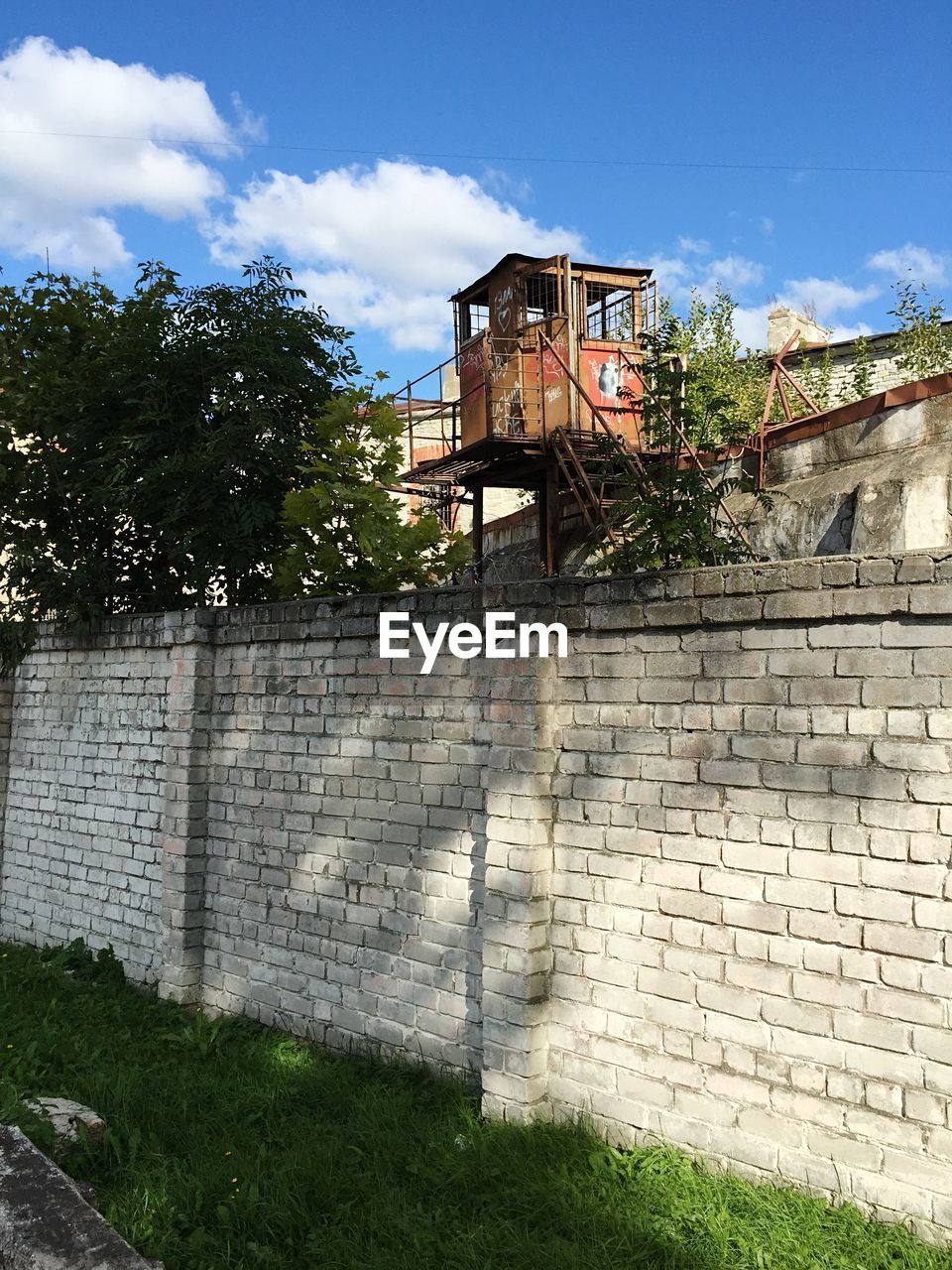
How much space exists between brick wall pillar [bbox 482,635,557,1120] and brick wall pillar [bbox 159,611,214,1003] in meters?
2.95

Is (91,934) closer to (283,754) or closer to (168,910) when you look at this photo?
(168,910)

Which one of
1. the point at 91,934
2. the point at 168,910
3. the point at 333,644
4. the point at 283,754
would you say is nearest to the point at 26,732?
the point at 91,934

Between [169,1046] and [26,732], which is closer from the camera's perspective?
[169,1046]

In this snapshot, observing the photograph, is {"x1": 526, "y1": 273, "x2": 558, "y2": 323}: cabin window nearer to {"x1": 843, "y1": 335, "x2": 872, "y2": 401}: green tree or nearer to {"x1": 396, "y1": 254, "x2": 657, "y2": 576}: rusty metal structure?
{"x1": 396, "y1": 254, "x2": 657, "y2": 576}: rusty metal structure

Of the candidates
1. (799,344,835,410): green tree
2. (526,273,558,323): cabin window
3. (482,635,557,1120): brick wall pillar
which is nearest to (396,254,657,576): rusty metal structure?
(526,273,558,323): cabin window

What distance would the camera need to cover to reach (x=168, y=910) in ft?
23.4

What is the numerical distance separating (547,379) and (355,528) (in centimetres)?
326

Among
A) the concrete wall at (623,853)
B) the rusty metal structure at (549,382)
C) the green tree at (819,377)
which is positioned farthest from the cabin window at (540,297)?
the green tree at (819,377)

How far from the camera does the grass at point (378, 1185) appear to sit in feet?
12.1

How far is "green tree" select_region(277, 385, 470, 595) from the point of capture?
286 inches

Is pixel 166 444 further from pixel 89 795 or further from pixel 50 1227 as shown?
pixel 50 1227

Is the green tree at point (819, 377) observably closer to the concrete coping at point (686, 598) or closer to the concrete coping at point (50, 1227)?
the concrete coping at point (686, 598)

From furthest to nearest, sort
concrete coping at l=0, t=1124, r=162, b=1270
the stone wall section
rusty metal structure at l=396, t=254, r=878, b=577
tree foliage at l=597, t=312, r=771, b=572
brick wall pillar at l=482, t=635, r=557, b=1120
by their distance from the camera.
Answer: rusty metal structure at l=396, t=254, r=878, b=577 → the stone wall section → tree foliage at l=597, t=312, r=771, b=572 → brick wall pillar at l=482, t=635, r=557, b=1120 → concrete coping at l=0, t=1124, r=162, b=1270

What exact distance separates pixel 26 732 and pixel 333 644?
15.0 ft
